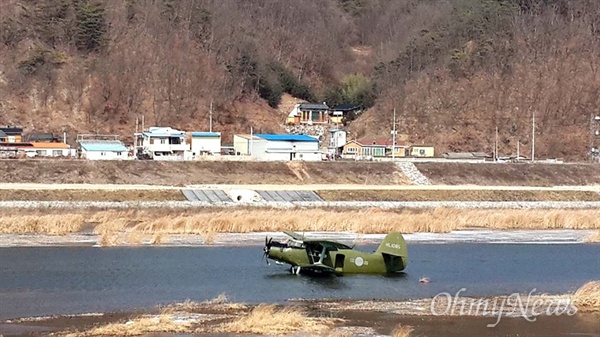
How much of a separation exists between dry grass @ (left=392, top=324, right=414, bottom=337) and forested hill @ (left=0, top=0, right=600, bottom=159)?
65.7 metres

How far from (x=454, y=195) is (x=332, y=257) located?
98.6 feet

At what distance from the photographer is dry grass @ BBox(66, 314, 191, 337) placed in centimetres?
1958

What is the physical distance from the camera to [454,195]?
5719cm

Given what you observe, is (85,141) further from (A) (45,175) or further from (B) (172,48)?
(B) (172,48)

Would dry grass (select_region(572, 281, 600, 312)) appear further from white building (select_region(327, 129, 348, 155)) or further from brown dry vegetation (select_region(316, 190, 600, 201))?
white building (select_region(327, 129, 348, 155))

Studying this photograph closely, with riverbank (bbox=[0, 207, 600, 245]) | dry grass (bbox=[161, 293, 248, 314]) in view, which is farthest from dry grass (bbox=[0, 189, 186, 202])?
dry grass (bbox=[161, 293, 248, 314])

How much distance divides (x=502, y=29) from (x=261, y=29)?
32.2m

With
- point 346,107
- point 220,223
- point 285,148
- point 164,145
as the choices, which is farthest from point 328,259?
point 346,107

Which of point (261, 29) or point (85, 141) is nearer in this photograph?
point (85, 141)

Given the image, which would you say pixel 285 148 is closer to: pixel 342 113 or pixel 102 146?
pixel 102 146

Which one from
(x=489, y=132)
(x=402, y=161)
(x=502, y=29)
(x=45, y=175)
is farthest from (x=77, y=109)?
(x=502, y=29)

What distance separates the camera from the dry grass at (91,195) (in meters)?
50.1

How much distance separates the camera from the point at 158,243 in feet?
116

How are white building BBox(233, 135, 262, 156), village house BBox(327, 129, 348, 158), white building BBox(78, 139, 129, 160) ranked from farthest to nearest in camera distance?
village house BBox(327, 129, 348, 158), white building BBox(233, 135, 262, 156), white building BBox(78, 139, 129, 160)
